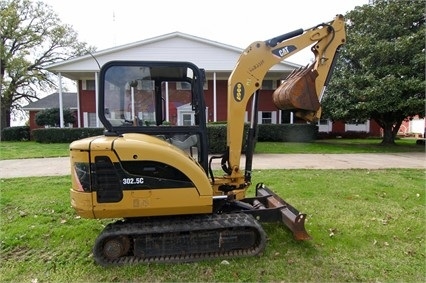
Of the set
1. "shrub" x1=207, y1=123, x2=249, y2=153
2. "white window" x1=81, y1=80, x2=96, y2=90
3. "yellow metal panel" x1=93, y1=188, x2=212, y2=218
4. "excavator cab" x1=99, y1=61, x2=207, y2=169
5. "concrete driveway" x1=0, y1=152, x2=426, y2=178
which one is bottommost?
"concrete driveway" x1=0, y1=152, x2=426, y2=178

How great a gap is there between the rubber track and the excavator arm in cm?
90

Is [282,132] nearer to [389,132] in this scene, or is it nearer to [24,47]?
[389,132]

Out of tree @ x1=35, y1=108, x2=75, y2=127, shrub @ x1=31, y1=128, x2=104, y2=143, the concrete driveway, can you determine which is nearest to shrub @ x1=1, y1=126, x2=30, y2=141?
tree @ x1=35, y1=108, x2=75, y2=127

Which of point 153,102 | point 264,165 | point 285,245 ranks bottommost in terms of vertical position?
point 285,245

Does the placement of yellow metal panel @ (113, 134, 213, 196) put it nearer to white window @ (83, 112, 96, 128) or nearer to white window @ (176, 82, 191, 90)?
white window @ (176, 82, 191, 90)

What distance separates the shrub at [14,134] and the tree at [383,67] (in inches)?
834

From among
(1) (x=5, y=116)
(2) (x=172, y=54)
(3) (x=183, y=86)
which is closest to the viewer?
(3) (x=183, y=86)

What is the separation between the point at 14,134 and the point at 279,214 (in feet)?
78.8

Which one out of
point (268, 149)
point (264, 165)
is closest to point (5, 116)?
point (268, 149)

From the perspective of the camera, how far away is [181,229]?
330 cm

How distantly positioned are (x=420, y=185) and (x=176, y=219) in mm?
6371

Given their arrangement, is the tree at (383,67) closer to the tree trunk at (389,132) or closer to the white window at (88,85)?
the tree trunk at (389,132)

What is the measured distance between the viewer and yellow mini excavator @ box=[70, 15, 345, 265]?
10.6ft

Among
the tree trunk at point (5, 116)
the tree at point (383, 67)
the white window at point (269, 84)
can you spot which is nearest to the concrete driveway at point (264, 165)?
the tree at point (383, 67)
